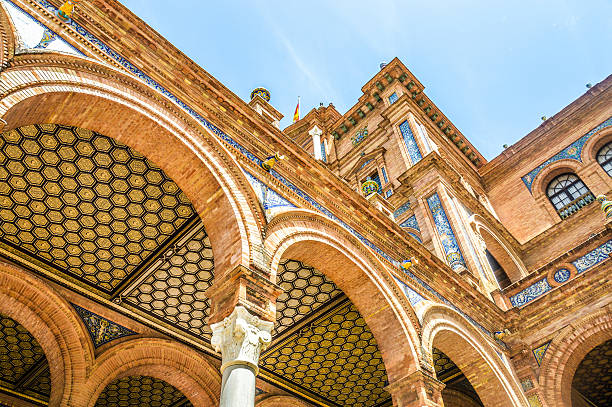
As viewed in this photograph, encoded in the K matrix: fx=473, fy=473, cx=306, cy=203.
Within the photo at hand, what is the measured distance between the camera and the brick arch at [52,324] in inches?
273

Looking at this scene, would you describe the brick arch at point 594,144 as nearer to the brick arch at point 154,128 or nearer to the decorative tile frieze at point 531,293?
the decorative tile frieze at point 531,293

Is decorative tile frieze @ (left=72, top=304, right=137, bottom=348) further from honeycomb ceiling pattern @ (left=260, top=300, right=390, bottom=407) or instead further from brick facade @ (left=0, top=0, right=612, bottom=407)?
honeycomb ceiling pattern @ (left=260, top=300, right=390, bottom=407)

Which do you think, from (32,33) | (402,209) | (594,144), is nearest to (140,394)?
(32,33)

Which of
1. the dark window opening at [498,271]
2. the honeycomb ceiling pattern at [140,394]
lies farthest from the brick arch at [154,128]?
the dark window opening at [498,271]

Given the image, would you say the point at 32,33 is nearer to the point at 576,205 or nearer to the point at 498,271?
the point at 498,271

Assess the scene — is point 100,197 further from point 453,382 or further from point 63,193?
point 453,382

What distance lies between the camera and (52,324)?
7.24 metres

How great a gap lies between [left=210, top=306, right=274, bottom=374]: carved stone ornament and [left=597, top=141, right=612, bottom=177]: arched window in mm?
13155


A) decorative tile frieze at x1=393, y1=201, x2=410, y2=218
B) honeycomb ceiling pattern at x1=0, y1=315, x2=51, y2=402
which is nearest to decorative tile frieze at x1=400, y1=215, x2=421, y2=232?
decorative tile frieze at x1=393, y1=201, x2=410, y2=218

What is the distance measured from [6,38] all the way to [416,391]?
617cm

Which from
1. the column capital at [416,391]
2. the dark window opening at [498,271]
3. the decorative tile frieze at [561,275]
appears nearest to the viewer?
the column capital at [416,391]

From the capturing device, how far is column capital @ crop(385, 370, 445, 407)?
20.6ft

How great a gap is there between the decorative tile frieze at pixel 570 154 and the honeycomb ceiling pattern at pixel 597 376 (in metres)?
7.47

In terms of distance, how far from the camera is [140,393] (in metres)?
8.89
